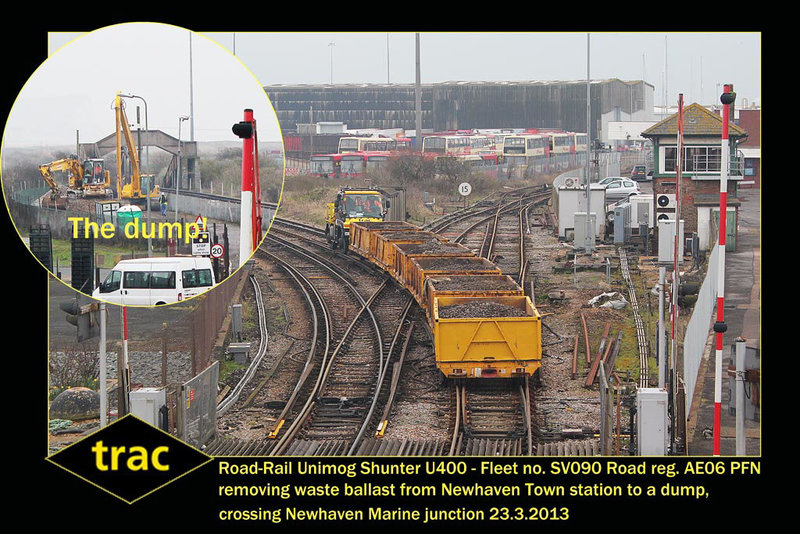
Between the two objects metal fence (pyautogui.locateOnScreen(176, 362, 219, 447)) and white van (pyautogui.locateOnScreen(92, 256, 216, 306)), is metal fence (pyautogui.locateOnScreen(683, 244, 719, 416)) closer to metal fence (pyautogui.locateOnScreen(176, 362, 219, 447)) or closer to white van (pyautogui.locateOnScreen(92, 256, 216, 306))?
metal fence (pyautogui.locateOnScreen(176, 362, 219, 447))

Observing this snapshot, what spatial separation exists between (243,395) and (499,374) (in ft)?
12.6

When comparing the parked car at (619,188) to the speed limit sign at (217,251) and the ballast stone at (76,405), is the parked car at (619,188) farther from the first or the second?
the speed limit sign at (217,251)

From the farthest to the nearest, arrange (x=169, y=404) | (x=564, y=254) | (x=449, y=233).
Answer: (x=449, y=233) < (x=564, y=254) < (x=169, y=404)

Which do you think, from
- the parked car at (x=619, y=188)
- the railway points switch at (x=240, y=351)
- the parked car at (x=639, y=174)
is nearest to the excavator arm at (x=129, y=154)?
the railway points switch at (x=240, y=351)

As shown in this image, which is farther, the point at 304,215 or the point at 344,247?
the point at 304,215

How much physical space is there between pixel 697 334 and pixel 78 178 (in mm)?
10330

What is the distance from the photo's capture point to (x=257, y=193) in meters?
5.17

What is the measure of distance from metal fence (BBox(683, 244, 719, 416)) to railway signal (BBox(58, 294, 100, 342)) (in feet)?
22.6

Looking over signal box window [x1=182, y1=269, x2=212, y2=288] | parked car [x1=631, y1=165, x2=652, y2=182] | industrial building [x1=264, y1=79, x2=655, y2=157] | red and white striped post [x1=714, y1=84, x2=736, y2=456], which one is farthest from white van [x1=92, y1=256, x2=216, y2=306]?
industrial building [x1=264, y1=79, x2=655, y2=157]

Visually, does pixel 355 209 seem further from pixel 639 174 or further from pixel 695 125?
pixel 639 174

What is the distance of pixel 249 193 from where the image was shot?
511cm

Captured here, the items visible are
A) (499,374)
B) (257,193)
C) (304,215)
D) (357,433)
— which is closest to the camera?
(257,193)
